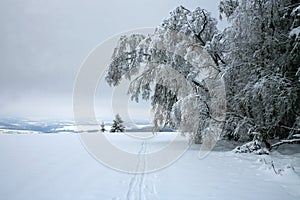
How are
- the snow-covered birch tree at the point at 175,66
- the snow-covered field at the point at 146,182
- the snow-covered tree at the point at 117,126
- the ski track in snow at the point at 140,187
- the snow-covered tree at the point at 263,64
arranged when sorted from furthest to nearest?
1. the snow-covered tree at the point at 117,126
2. the snow-covered birch tree at the point at 175,66
3. the snow-covered tree at the point at 263,64
4. the snow-covered field at the point at 146,182
5. the ski track in snow at the point at 140,187

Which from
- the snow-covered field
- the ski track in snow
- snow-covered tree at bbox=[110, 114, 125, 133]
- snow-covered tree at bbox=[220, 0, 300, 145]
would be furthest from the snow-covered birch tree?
snow-covered tree at bbox=[110, 114, 125, 133]

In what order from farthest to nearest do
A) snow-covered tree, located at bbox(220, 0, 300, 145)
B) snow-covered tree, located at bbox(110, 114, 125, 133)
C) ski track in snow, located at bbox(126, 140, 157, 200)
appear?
snow-covered tree, located at bbox(110, 114, 125, 133), snow-covered tree, located at bbox(220, 0, 300, 145), ski track in snow, located at bbox(126, 140, 157, 200)

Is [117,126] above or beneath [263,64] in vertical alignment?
beneath

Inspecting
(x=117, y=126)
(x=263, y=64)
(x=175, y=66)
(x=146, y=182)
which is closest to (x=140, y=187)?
(x=146, y=182)

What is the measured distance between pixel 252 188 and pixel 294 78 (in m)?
4.15

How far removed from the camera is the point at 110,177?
14.6 feet

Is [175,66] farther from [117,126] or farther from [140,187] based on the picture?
[117,126]

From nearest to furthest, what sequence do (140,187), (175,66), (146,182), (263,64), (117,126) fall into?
(140,187)
(146,182)
(263,64)
(175,66)
(117,126)

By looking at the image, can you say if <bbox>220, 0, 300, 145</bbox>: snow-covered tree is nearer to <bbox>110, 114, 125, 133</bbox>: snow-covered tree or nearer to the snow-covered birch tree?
the snow-covered birch tree

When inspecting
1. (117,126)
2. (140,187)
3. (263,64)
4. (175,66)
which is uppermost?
(175,66)

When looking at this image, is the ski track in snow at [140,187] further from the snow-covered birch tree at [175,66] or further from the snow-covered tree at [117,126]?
the snow-covered tree at [117,126]

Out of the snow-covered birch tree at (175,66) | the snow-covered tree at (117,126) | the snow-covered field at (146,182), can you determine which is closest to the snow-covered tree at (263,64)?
the snow-covered birch tree at (175,66)

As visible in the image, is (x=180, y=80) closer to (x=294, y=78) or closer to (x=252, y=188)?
(x=294, y=78)

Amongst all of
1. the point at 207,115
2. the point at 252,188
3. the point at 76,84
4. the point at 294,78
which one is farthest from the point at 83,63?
the point at 294,78
